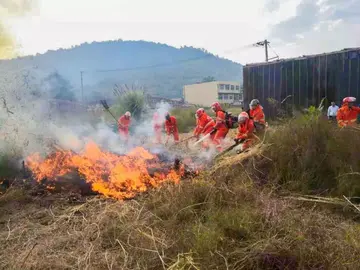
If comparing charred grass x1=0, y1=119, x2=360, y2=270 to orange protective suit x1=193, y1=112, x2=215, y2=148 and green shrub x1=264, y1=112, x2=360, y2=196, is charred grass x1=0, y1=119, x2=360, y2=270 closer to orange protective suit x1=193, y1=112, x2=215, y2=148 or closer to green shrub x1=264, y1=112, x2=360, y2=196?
green shrub x1=264, y1=112, x2=360, y2=196

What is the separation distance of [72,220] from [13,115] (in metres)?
4.28

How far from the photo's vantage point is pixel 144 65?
13562 centimetres

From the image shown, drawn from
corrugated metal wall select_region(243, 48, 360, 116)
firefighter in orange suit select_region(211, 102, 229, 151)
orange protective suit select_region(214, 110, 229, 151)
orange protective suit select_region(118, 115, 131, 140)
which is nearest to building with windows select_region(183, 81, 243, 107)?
corrugated metal wall select_region(243, 48, 360, 116)

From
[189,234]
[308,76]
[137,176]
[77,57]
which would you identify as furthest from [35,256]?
[77,57]

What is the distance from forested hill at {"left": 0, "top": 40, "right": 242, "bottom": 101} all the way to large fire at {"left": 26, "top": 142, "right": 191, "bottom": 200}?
65.4m

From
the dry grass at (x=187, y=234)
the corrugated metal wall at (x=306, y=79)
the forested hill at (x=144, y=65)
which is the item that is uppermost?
the forested hill at (x=144, y=65)

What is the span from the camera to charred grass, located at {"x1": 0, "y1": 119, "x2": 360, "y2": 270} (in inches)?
125

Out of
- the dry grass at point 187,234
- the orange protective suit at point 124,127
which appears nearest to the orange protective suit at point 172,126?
the orange protective suit at point 124,127

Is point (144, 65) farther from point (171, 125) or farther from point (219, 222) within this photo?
point (219, 222)

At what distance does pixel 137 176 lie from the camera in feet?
19.6

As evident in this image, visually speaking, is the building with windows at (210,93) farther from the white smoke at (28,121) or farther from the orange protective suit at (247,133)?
the orange protective suit at (247,133)

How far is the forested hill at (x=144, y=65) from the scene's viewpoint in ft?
305

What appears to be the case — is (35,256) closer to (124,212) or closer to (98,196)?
(124,212)

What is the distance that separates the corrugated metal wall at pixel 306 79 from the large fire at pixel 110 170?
302 inches
